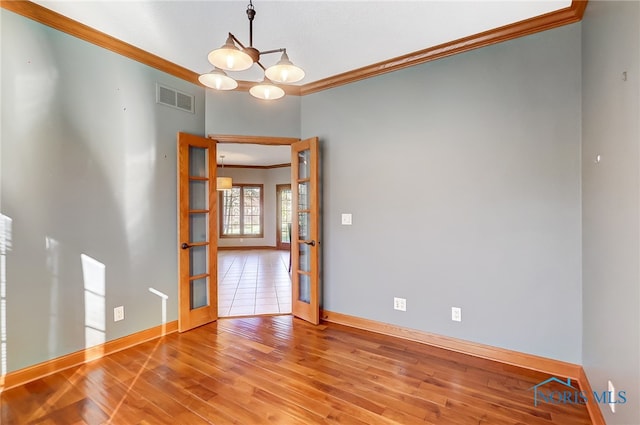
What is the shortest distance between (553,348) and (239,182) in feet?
28.1

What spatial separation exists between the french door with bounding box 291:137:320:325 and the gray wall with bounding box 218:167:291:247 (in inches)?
229

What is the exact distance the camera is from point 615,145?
4.90 ft

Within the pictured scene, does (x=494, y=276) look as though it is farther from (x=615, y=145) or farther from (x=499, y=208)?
(x=615, y=145)

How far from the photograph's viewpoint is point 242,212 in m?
9.44

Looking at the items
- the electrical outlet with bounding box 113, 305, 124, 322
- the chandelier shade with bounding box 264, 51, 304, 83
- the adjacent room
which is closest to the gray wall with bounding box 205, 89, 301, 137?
the adjacent room

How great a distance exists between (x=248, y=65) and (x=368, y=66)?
1.64m

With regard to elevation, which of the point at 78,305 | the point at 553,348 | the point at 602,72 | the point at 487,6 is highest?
the point at 487,6

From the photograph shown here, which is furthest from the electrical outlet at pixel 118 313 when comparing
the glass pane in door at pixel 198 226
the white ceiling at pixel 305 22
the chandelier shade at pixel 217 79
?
the white ceiling at pixel 305 22

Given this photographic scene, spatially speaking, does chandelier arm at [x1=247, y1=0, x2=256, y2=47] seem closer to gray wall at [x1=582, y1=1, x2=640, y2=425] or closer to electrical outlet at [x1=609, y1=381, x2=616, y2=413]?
gray wall at [x1=582, y1=1, x2=640, y2=425]

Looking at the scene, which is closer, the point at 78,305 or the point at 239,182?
the point at 78,305

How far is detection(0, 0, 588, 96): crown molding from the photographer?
2.13 m

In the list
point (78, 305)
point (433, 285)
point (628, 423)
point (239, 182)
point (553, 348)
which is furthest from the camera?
point (239, 182)

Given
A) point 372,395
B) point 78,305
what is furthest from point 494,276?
point 78,305

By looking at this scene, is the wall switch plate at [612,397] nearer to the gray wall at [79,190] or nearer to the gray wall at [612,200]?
the gray wall at [612,200]
